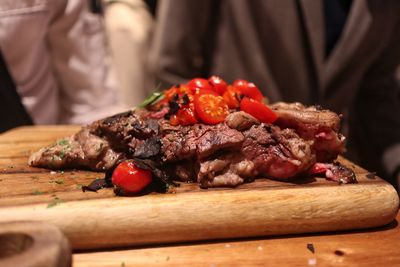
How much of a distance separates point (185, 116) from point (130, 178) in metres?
0.56

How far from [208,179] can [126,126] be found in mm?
587

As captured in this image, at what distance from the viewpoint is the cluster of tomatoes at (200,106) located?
2.26 m

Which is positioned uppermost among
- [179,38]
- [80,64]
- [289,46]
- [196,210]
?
[179,38]

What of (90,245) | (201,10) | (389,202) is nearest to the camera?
(90,245)

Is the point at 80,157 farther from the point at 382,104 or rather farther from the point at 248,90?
the point at 382,104

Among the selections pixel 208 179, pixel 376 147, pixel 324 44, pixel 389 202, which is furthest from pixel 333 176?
pixel 376 147

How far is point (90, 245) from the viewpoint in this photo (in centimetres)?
207

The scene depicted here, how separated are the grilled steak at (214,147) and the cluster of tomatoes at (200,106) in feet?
0.18

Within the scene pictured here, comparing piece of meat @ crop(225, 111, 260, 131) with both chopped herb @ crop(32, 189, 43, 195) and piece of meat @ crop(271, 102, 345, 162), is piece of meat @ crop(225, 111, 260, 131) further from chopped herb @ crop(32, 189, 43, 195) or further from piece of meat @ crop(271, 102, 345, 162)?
chopped herb @ crop(32, 189, 43, 195)

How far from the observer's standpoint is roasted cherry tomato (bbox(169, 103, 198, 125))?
8.59 ft

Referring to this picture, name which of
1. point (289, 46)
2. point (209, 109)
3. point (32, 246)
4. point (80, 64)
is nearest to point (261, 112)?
point (209, 109)

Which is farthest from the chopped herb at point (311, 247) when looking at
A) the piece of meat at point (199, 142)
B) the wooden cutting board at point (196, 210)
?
the piece of meat at point (199, 142)

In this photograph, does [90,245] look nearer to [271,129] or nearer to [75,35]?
[271,129]

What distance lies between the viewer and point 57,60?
501 centimetres
